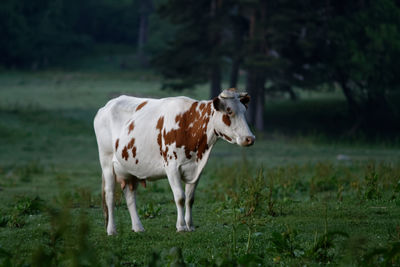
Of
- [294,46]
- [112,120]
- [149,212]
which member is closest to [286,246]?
[112,120]

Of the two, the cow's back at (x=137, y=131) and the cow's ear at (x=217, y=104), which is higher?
the cow's ear at (x=217, y=104)

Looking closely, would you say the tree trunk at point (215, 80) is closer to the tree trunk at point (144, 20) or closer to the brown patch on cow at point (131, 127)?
the brown patch on cow at point (131, 127)

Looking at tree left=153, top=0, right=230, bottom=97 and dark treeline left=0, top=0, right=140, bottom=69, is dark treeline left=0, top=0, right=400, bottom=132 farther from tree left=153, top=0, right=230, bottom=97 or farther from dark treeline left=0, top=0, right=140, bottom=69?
dark treeline left=0, top=0, right=140, bottom=69

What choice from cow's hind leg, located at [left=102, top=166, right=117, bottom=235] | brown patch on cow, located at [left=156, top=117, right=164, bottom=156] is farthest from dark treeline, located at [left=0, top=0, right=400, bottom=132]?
brown patch on cow, located at [left=156, top=117, right=164, bottom=156]

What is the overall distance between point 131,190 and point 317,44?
80.8ft

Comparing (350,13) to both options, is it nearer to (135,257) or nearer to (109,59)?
(135,257)

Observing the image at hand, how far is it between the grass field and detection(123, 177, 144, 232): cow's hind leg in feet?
0.85

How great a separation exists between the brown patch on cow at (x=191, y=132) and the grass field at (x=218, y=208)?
100cm

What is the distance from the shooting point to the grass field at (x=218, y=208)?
5.73 meters

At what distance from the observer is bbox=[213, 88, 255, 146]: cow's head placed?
768 centimetres

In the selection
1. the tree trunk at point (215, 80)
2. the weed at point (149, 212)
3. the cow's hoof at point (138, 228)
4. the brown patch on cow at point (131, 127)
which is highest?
the brown patch on cow at point (131, 127)

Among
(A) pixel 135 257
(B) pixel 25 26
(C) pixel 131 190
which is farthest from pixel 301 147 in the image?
(B) pixel 25 26

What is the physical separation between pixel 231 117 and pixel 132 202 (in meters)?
1.90

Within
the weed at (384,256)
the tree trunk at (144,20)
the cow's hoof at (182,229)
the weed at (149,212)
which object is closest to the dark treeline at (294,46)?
the weed at (149,212)
